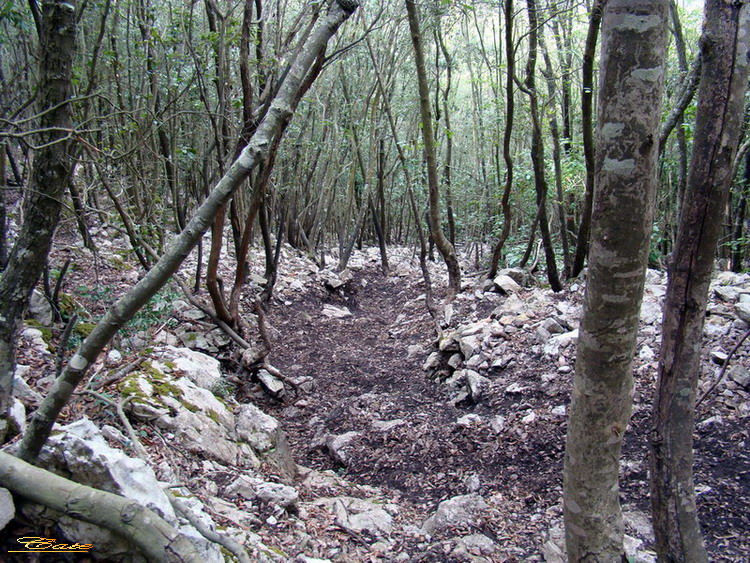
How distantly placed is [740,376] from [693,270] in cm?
250

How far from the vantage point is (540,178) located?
6.83 m

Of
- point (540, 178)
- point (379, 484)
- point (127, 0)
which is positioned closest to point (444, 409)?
point (379, 484)

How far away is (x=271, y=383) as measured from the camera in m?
5.12

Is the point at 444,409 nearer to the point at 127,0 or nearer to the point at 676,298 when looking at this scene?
the point at 676,298

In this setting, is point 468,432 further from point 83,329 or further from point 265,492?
point 83,329

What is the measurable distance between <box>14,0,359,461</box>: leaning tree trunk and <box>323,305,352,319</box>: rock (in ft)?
22.5

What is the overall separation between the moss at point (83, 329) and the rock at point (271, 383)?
5.53 ft

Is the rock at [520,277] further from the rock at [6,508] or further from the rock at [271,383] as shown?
the rock at [6,508]

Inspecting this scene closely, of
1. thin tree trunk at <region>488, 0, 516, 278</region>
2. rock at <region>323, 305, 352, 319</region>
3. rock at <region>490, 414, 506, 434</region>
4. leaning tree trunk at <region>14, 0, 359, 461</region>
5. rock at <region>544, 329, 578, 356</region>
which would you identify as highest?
thin tree trunk at <region>488, 0, 516, 278</region>

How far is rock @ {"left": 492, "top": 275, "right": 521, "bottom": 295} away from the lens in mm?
6957

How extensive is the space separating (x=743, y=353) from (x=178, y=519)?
427 centimetres

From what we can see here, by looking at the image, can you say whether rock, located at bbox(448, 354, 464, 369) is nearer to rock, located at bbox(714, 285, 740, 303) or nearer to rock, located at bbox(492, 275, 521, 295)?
rock, located at bbox(492, 275, 521, 295)

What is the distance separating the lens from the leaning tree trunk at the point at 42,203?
7.28 feet

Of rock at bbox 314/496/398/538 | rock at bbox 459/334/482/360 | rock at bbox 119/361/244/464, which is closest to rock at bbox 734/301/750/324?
rock at bbox 459/334/482/360
